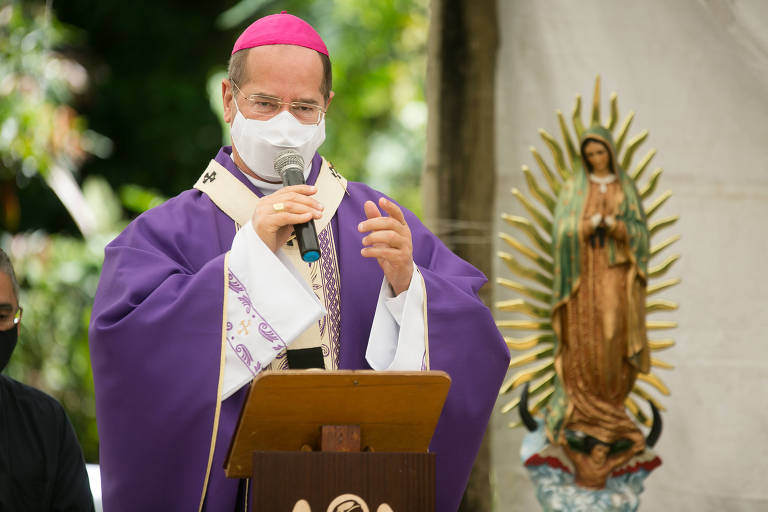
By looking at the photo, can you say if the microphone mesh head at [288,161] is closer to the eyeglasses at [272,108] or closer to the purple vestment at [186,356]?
the eyeglasses at [272,108]

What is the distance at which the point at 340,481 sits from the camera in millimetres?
1936

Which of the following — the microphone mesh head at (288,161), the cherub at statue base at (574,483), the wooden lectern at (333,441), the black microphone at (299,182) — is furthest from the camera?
the cherub at statue base at (574,483)

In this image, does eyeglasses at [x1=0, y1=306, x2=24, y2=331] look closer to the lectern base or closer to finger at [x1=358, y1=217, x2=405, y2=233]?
finger at [x1=358, y1=217, x2=405, y2=233]

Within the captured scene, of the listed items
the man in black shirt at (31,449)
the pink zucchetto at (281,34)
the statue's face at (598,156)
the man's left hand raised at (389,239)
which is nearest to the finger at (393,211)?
the man's left hand raised at (389,239)

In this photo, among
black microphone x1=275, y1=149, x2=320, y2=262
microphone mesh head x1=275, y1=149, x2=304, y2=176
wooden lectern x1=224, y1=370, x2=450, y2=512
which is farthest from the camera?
microphone mesh head x1=275, y1=149, x2=304, y2=176

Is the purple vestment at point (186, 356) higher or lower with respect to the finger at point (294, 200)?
lower

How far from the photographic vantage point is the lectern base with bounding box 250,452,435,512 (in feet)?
6.28

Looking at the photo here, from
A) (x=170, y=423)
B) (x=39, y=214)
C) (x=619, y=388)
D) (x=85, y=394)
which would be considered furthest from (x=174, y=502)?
(x=39, y=214)

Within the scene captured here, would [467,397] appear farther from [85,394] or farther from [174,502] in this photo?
[85,394]

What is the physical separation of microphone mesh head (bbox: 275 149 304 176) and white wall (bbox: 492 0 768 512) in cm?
252

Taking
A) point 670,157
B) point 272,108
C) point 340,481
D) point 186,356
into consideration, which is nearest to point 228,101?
point 272,108

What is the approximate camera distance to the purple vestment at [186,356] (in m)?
2.29

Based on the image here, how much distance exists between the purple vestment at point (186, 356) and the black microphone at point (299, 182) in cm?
25

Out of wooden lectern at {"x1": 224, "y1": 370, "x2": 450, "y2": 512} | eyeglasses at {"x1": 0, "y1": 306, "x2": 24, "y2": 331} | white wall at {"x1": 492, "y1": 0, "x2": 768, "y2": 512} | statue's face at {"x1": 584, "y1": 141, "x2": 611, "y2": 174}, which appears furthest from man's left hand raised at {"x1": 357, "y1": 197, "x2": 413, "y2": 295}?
white wall at {"x1": 492, "y1": 0, "x2": 768, "y2": 512}
